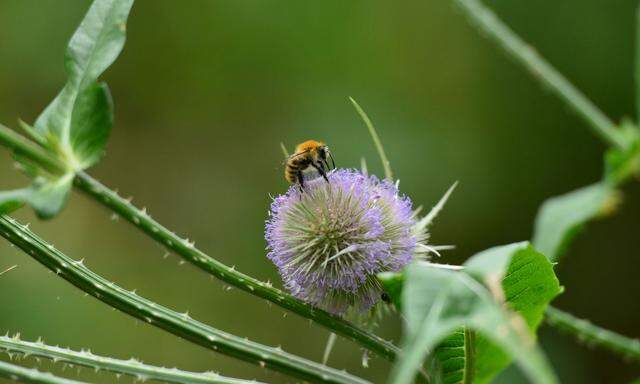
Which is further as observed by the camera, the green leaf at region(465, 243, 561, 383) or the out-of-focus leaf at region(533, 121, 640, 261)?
the out-of-focus leaf at region(533, 121, 640, 261)

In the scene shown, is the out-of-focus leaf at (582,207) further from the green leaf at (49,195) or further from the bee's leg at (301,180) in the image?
the green leaf at (49,195)

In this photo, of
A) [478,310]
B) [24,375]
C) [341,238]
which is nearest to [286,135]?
[341,238]

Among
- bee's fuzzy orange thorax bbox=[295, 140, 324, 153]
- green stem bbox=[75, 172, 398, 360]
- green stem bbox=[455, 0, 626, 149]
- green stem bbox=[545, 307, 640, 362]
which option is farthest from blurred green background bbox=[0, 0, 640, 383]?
green stem bbox=[75, 172, 398, 360]

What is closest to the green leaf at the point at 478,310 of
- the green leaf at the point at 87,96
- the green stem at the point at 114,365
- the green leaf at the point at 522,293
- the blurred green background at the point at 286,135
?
the green leaf at the point at 522,293

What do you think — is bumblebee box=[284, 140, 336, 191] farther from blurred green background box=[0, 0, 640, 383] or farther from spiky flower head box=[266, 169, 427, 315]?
blurred green background box=[0, 0, 640, 383]

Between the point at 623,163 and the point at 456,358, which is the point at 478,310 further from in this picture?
the point at 623,163

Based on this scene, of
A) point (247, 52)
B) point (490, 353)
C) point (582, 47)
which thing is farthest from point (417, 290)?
point (247, 52)
